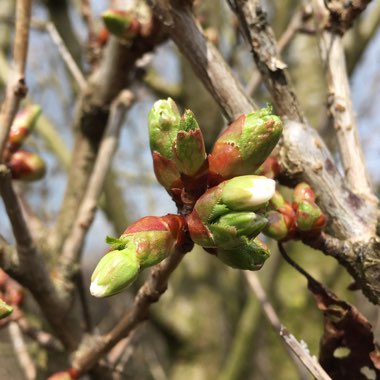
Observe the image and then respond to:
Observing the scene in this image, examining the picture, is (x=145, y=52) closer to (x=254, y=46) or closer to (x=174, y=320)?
(x=254, y=46)

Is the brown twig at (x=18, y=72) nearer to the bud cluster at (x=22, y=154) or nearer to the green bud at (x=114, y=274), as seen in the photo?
the bud cluster at (x=22, y=154)

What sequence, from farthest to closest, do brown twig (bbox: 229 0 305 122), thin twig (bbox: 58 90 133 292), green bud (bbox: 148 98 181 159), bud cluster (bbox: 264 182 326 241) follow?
1. thin twig (bbox: 58 90 133 292)
2. brown twig (bbox: 229 0 305 122)
3. bud cluster (bbox: 264 182 326 241)
4. green bud (bbox: 148 98 181 159)

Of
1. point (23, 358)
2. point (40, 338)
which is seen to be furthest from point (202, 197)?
point (23, 358)

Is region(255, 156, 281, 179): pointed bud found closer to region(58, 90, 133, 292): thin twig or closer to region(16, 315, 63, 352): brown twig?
region(58, 90, 133, 292): thin twig

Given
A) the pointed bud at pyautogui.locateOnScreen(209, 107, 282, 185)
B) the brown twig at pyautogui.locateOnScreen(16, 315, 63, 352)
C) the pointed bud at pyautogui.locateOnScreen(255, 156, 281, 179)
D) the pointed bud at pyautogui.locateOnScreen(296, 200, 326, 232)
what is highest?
the pointed bud at pyautogui.locateOnScreen(209, 107, 282, 185)

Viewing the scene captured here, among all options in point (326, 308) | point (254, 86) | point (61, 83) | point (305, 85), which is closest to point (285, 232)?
point (326, 308)

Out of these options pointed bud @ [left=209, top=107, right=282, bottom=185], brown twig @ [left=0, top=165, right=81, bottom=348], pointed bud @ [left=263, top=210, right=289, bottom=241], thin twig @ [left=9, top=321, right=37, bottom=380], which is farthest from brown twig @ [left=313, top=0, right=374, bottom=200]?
thin twig @ [left=9, top=321, right=37, bottom=380]
